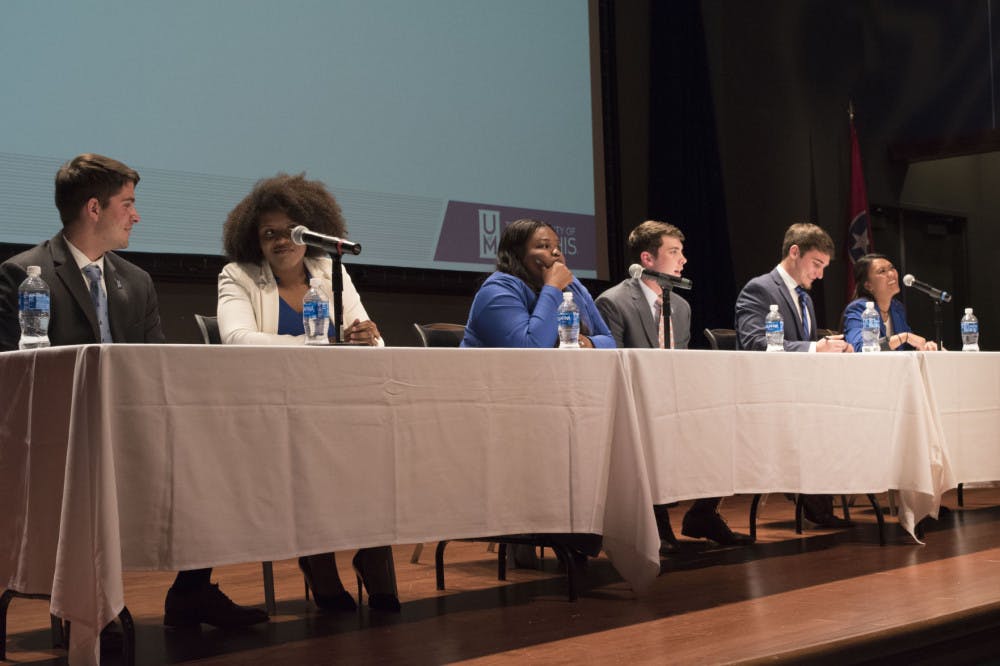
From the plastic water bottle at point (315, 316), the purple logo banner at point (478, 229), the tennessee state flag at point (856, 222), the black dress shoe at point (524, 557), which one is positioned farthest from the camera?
the tennessee state flag at point (856, 222)

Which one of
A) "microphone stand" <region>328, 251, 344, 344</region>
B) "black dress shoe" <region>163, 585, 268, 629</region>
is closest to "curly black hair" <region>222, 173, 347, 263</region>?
"microphone stand" <region>328, 251, 344, 344</region>

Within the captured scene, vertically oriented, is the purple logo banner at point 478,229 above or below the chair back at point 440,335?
above

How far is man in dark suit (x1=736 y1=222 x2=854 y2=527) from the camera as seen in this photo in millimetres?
4262

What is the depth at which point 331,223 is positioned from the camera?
122 inches

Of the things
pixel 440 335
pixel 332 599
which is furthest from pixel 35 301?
pixel 440 335

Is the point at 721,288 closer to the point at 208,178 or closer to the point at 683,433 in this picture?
the point at 208,178

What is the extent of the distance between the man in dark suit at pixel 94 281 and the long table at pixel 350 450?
0.44 m

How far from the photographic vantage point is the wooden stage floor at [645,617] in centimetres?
224

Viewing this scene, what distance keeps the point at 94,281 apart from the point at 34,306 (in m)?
0.25

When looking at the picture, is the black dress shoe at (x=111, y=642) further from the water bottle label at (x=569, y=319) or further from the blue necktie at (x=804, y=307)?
the blue necktie at (x=804, y=307)

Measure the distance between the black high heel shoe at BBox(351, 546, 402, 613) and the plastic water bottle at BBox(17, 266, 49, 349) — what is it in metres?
0.95

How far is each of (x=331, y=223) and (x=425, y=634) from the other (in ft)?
4.01

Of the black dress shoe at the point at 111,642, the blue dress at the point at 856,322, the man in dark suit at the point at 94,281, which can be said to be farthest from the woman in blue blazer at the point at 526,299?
the blue dress at the point at 856,322

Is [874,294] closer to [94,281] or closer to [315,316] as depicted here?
[315,316]
